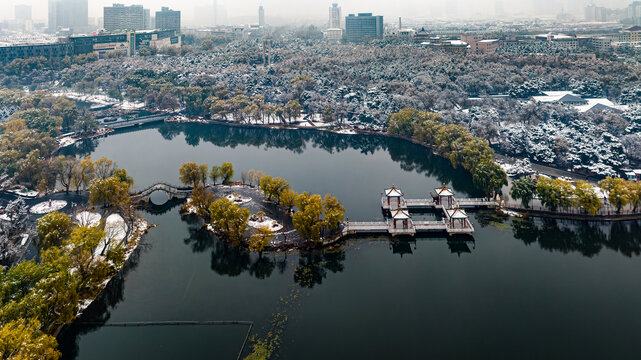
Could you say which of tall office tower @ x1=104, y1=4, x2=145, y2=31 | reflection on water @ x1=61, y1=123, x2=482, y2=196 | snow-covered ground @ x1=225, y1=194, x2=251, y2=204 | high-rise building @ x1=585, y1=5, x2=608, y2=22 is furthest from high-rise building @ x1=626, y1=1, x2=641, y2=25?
tall office tower @ x1=104, y1=4, x2=145, y2=31

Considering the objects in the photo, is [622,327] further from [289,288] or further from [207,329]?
[207,329]

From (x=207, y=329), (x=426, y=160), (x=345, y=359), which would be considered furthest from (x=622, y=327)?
(x=426, y=160)

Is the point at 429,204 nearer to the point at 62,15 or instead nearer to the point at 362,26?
the point at 362,26

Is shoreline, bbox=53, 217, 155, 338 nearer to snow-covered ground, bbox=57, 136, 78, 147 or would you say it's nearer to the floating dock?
the floating dock

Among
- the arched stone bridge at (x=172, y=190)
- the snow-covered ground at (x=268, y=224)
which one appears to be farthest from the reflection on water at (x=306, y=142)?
the snow-covered ground at (x=268, y=224)

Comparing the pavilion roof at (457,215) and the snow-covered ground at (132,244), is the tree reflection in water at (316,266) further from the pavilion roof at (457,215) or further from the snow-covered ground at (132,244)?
the snow-covered ground at (132,244)

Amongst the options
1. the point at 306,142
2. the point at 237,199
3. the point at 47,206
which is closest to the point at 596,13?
the point at 306,142
